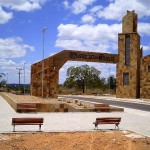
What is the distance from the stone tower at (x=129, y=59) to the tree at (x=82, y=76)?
112 feet

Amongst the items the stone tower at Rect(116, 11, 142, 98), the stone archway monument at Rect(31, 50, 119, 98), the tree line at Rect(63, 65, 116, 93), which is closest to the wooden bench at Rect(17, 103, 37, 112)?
the stone archway monument at Rect(31, 50, 119, 98)

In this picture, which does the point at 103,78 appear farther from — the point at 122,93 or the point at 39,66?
the point at 39,66

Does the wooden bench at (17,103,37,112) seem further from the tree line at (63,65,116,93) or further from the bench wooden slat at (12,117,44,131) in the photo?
the tree line at (63,65,116,93)

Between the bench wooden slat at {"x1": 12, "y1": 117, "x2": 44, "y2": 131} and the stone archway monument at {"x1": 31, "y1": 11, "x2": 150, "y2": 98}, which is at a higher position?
the stone archway monument at {"x1": 31, "y1": 11, "x2": 150, "y2": 98}

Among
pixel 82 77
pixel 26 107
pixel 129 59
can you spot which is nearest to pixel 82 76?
pixel 82 77

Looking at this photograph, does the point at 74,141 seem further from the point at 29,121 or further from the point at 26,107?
the point at 26,107

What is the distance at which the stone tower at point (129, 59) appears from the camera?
Answer: 54062 millimetres

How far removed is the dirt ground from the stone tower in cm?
3788

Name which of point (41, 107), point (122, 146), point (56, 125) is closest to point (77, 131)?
point (56, 125)

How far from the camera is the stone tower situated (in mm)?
54062

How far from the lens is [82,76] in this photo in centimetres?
8969

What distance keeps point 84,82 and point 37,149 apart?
77199 mm

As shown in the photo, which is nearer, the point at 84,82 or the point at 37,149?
the point at 37,149

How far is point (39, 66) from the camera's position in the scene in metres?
44.0
